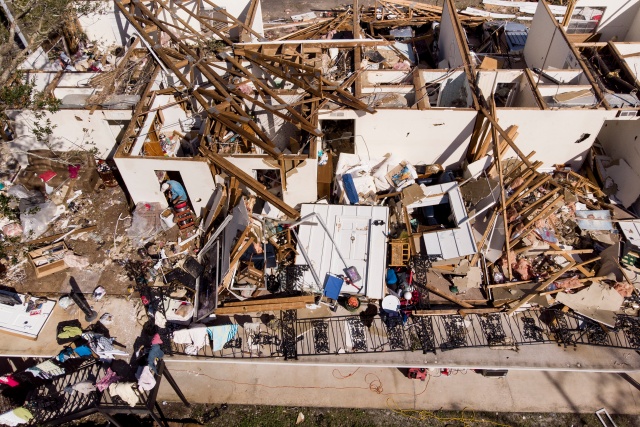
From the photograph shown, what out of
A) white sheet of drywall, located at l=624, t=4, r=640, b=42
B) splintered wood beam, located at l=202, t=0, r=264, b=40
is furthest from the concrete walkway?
white sheet of drywall, located at l=624, t=4, r=640, b=42

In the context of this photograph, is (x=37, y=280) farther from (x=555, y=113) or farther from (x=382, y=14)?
(x=382, y=14)

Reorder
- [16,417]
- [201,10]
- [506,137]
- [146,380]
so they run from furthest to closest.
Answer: [201,10], [506,137], [16,417], [146,380]

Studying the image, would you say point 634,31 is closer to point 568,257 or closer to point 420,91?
point 420,91

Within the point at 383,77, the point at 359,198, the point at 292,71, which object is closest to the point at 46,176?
the point at 292,71

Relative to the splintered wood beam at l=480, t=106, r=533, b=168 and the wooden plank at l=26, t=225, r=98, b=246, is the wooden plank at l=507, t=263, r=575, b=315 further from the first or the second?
the wooden plank at l=26, t=225, r=98, b=246

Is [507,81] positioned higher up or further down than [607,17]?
further down

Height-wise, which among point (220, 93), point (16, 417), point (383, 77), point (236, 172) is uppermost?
point (383, 77)

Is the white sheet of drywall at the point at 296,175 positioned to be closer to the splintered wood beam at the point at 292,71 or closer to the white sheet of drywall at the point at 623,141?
the splintered wood beam at the point at 292,71
